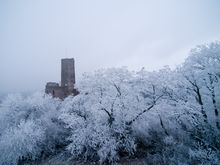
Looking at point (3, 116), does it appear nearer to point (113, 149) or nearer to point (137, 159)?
point (113, 149)

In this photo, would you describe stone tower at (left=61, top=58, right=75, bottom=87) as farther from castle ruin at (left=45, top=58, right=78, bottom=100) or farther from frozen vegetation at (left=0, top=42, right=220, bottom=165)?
frozen vegetation at (left=0, top=42, right=220, bottom=165)

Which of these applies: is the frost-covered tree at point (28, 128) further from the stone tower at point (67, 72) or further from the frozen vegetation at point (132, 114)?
the stone tower at point (67, 72)

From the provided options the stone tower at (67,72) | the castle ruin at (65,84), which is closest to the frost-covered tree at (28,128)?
the castle ruin at (65,84)

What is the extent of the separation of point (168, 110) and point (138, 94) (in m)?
3.41

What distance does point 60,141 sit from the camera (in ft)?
76.5

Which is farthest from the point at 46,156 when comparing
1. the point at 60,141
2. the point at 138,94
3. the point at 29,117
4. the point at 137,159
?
the point at 138,94

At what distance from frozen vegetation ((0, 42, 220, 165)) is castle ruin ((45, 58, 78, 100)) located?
19434 mm

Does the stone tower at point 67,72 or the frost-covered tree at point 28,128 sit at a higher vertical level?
the stone tower at point 67,72

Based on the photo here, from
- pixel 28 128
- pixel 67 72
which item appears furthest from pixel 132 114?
pixel 67 72

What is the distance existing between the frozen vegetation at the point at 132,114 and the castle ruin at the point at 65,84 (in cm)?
1943

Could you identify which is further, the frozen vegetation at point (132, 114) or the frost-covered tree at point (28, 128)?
the frost-covered tree at point (28, 128)

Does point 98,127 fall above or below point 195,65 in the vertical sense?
below

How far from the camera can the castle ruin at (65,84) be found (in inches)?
1626

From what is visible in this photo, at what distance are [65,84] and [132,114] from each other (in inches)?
1065
